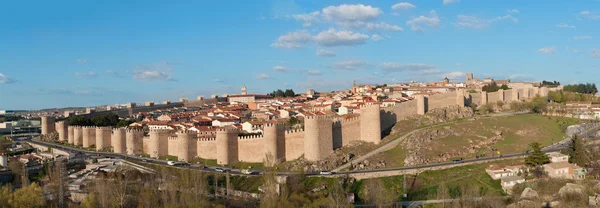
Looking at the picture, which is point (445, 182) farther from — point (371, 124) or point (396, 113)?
point (396, 113)

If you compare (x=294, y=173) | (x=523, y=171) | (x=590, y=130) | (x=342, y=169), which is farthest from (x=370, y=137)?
(x=590, y=130)

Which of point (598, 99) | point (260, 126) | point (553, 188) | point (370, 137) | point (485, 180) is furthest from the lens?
point (598, 99)

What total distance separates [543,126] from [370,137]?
578 inches

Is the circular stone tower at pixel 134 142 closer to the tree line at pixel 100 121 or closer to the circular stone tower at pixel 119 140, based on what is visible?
the circular stone tower at pixel 119 140

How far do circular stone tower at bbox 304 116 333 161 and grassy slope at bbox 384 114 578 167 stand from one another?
3.40 meters

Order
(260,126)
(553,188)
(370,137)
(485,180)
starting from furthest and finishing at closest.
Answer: (260,126)
(370,137)
(485,180)
(553,188)

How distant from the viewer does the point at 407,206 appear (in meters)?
23.4

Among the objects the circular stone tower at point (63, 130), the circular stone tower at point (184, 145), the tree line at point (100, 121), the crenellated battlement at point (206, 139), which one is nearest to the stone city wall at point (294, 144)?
the crenellated battlement at point (206, 139)

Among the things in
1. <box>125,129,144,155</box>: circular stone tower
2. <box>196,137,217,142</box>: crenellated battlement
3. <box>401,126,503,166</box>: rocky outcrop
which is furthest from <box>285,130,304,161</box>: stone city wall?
<box>125,129,144,155</box>: circular stone tower

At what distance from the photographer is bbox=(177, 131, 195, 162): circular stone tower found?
33.6 meters

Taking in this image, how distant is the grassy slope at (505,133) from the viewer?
101 feet

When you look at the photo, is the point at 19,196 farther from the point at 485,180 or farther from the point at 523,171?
the point at 523,171

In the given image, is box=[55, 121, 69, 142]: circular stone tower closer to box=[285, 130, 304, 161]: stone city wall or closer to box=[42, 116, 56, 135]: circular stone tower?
box=[42, 116, 56, 135]: circular stone tower

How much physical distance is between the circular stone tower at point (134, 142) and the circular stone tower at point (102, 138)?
4.00m
